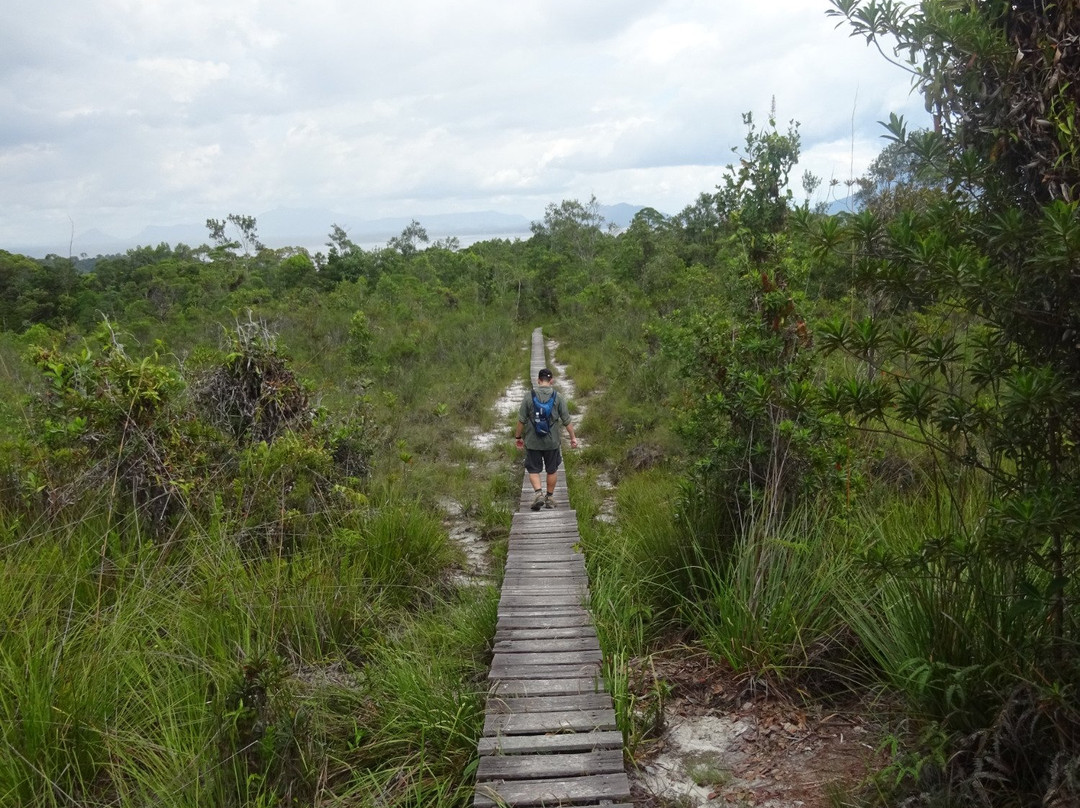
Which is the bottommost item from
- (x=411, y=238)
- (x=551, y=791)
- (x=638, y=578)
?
(x=551, y=791)

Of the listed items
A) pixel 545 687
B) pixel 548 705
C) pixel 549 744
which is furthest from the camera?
pixel 545 687

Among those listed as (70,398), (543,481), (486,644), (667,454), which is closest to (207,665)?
(486,644)

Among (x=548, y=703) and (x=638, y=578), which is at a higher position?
(x=638, y=578)

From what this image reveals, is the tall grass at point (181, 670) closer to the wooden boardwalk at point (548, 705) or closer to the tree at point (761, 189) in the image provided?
the wooden boardwalk at point (548, 705)

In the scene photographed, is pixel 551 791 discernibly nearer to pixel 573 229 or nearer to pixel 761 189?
pixel 761 189

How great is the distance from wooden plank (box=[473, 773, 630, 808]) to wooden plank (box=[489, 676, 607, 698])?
696 mm

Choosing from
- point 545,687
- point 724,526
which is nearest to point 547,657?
point 545,687

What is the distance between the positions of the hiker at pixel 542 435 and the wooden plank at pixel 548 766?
4.35m

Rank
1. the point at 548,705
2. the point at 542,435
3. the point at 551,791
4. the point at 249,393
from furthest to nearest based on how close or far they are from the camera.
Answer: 1. the point at 542,435
2. the point at 249,393
3. the point at 548,705
4. the point at 551,791

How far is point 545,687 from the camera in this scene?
13.0 feet

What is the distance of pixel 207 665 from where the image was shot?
3.49 m

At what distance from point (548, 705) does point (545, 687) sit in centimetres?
18

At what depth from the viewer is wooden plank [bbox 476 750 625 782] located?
3227 millimetres

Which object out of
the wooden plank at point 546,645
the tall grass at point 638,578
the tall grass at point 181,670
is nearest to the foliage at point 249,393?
the tall grass at point 181,670
